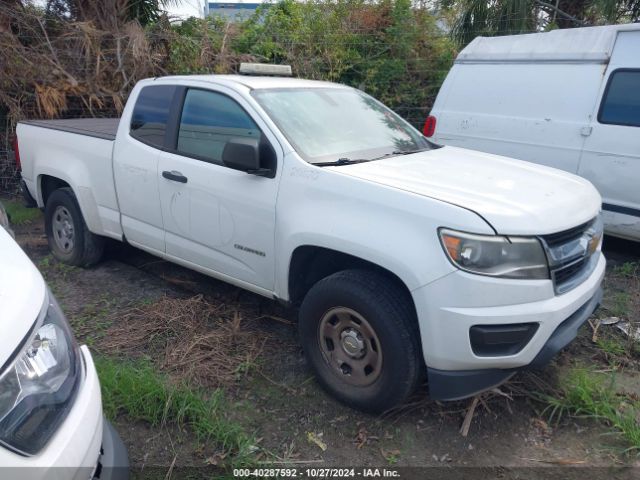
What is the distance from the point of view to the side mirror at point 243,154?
330 centimetres

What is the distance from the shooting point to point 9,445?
1.53m

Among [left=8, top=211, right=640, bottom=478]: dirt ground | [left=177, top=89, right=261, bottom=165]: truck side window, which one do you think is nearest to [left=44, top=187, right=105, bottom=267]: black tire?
[left=8, top=211, right=640, bottom=478]: dirt ground

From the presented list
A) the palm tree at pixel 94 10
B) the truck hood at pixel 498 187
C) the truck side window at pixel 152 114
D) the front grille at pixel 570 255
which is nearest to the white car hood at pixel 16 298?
the truck hood at pixel 498 187

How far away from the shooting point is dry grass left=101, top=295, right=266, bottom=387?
11.5 feet

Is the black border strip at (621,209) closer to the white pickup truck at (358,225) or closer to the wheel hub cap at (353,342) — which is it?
the white pickup truck at (358,225)

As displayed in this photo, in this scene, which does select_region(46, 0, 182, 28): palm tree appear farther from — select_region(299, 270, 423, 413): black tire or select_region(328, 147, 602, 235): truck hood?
select_region(299, 270, 423, 413): black tire

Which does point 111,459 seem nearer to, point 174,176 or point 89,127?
point 174,176

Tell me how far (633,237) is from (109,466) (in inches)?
190

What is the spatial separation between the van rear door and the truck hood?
71.8 inches

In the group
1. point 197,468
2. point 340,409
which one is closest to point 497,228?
point 340,409

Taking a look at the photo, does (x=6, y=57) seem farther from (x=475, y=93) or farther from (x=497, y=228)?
(x=497, y=228)

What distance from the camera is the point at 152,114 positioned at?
4402mm

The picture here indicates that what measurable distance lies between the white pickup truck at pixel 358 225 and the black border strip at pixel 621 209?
178 cm

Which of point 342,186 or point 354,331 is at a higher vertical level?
point 342,186
